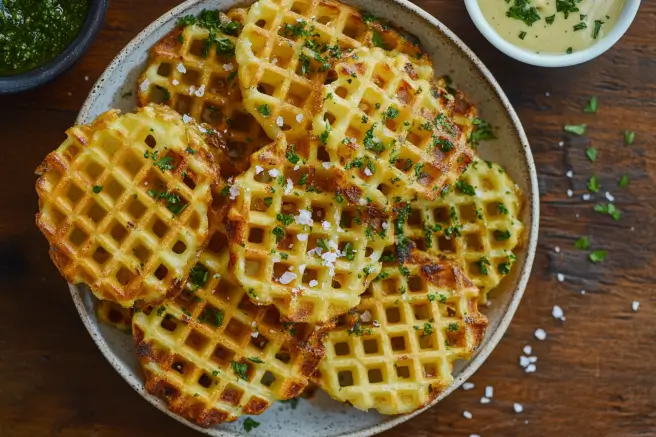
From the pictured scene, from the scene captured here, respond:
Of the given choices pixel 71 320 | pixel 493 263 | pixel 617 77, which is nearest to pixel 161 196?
pixel 71 320

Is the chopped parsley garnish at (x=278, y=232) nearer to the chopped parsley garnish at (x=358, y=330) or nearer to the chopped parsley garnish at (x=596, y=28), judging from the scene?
the chopped parsley garnish at (x=358, y=330)

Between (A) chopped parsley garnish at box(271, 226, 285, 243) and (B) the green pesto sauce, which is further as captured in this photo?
(B) the green pesto sauce

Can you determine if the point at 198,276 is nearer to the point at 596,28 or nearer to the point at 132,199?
the point at 132,199

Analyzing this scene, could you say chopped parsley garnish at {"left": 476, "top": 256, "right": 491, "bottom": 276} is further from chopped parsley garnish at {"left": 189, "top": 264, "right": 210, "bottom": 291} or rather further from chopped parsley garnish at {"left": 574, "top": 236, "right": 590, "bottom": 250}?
chopped parsley garnish at {"left": 189, "top": 264, "right": 210, "bottom": 291}

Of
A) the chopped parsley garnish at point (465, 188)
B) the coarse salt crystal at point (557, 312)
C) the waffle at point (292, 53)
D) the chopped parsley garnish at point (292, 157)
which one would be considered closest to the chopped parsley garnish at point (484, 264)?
the chopped parsley garnish at point (465, 188)

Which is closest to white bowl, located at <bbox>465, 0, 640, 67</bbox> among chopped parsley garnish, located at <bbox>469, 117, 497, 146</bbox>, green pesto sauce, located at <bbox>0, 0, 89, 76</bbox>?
chopped parsley garnish, located at <bbox>469, 117, 497, 146</bbox>

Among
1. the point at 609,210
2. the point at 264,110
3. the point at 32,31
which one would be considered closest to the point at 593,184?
the point at 609,210

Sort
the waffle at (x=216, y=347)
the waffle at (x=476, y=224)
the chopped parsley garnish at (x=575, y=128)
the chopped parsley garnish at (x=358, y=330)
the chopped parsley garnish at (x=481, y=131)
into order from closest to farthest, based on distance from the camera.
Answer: the waffle at (x=216, y=347)
the chopped parsley garnish at (x=358, y=330)
the waffle at (x=476, y=224)
the chopped parsley garnish at (x=481, y=131)
the chopped parsley garnish at (x=575, y=128)
